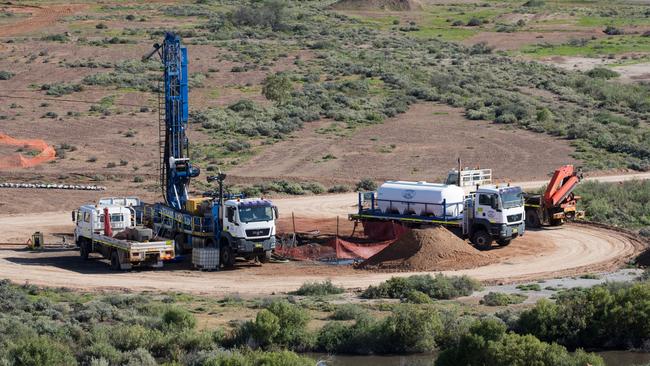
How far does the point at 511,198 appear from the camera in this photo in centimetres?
4712

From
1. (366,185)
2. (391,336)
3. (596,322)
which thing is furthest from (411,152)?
(391,336)

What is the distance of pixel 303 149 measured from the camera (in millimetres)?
72688

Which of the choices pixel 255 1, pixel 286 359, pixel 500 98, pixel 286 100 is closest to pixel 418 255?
pixel 286 359

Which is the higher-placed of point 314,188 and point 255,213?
point 255,213

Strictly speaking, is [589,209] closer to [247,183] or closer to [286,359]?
[247,183]

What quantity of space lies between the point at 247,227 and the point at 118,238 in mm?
4878

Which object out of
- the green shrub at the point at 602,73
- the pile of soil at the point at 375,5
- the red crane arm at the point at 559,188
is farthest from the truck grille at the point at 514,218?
the pile of soil at the point at 375,5

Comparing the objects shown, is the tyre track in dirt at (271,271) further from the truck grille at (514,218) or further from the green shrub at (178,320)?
the green shrub at (178,320)

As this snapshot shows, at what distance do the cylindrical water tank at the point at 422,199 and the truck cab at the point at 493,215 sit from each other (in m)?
0.56

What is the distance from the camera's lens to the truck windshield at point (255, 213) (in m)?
43.4

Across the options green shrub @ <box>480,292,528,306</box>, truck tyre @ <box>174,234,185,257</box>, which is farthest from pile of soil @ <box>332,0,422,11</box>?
green shrub @ <box>480,292,528,306</box>

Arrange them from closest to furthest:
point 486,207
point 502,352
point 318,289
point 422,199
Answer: point 502,352 → point 318,289 → point 486,207 → point 422,199

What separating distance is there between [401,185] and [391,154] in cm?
2245

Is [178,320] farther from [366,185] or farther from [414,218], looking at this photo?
[366,185]
